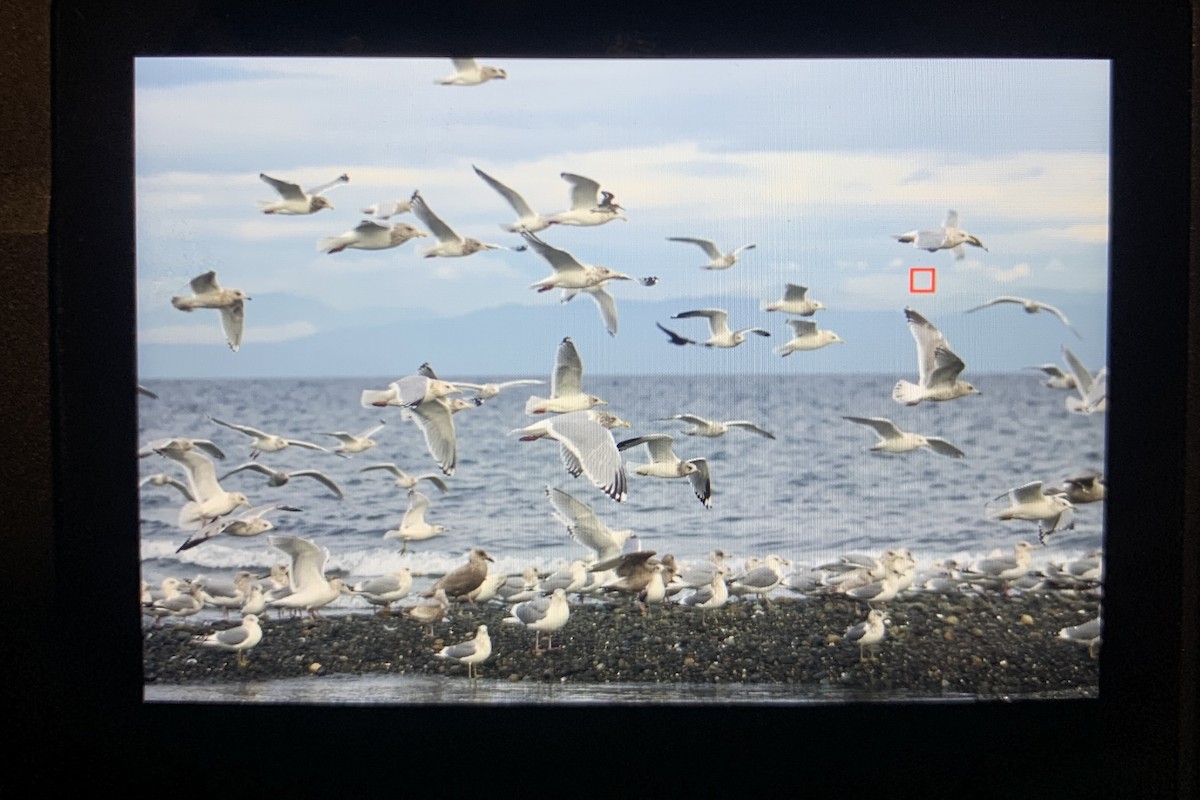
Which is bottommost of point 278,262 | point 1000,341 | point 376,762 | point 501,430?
point 376,762

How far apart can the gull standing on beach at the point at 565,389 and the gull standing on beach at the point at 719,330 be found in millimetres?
255

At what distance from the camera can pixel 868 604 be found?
8.13 feet

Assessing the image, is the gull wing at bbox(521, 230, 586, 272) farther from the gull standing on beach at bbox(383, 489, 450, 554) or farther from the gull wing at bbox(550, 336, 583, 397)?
the gull standing on beach at bbox(383, 489, 450, 554)

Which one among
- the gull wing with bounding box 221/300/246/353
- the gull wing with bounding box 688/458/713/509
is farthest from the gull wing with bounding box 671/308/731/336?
the gull wing with bounding box 221/300/246/353

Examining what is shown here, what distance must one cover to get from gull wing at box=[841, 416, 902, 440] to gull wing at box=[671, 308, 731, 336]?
0.38 meters

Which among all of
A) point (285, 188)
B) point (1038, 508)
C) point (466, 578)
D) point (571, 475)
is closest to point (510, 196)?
point (285, 188)

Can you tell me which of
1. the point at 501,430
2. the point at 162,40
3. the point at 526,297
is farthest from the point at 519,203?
the point at 162,40

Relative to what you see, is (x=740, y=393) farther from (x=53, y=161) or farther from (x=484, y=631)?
(x=53, y=161)

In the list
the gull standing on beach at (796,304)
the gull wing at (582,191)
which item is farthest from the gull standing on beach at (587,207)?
the gull standing on beach at (796,304)

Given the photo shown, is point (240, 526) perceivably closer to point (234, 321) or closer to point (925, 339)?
point (234, 321)

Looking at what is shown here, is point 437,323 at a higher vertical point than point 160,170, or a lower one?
lower

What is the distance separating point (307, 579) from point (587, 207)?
113 centimetres

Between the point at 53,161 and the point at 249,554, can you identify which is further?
the point at 249,554

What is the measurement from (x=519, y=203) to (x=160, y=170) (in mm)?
839
